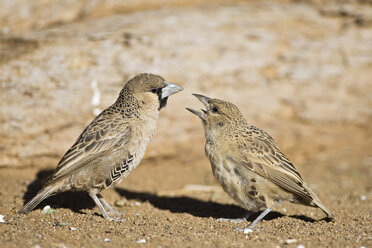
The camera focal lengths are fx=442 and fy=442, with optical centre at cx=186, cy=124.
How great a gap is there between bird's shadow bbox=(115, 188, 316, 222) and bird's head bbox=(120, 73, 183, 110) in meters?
1.65

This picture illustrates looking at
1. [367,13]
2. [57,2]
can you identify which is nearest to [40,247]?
[57,2]

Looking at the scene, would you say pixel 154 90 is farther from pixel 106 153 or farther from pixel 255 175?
pixel 255 175

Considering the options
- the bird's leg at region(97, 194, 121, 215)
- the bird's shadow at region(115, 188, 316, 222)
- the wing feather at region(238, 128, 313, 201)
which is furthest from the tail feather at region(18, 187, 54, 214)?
the wing feather at region(238, 128, 313, 201)

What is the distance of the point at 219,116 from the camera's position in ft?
20.2

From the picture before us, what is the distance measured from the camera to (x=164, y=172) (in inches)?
338

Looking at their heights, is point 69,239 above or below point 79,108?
below

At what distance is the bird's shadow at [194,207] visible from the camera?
642cm

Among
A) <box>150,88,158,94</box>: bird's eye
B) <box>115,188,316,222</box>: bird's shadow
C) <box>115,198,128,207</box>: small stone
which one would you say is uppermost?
<box>150,88,158,94</box>: bird's eye

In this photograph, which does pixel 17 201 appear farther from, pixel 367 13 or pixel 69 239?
pixel 367 13

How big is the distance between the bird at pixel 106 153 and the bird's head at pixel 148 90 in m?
0.01

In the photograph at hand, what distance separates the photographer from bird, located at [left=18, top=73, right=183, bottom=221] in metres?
5.85

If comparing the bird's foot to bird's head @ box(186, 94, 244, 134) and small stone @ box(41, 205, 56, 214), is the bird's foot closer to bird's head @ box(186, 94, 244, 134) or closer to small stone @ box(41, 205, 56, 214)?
bird's head @ box(186, 94, 244, 134)

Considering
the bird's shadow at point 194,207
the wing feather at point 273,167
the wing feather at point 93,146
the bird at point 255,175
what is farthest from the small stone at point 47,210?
the wing feather at point 273,167

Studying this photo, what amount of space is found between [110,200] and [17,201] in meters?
1.40
